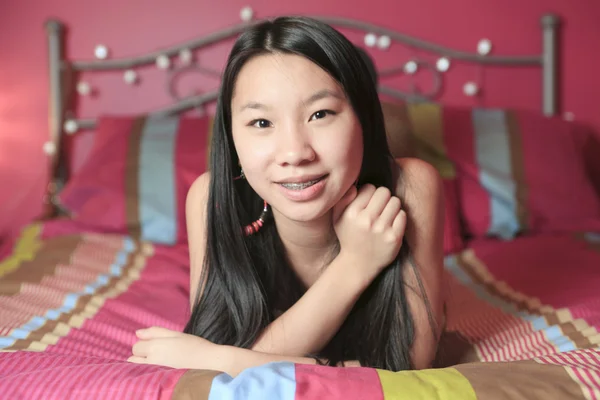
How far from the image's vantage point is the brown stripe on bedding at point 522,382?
0.73m

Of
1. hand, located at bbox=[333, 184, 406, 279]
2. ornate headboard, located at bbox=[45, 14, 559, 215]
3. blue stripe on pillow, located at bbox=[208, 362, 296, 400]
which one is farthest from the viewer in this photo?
ornate headboard, located at bbox=[45, 14, 559, 215]

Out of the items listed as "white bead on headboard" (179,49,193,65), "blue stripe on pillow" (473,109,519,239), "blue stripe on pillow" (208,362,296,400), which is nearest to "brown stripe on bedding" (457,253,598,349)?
"blue stripe on pillow" (473,109,519,239)

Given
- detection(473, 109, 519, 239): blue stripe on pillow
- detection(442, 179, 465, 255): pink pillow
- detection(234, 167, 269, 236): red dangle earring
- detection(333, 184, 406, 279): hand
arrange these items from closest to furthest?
detection(333, 184, 406, 279): hand → detection(234, 167, 269, 236): red dangle earring → detection(442, 179, 465, 255): pink pillow → detection(473, 109, 519, 239): blue stripe on pillow

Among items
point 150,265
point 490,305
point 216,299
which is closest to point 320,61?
point 216,299

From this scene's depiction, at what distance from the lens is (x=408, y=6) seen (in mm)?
2463

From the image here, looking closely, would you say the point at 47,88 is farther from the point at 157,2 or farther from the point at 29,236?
the point at 29,236

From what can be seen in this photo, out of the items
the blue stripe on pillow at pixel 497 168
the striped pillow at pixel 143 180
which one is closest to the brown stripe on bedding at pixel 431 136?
the blue stripe on pillow at pixel 497 168

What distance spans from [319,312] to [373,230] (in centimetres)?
16

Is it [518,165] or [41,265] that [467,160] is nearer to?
Result: [518,165]

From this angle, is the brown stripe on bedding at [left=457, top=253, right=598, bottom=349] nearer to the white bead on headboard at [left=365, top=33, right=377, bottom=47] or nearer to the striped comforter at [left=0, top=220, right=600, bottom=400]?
the striped comforter at [left=0, top=220, right=600, bottom=400]

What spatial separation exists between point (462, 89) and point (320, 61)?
5.75 ft

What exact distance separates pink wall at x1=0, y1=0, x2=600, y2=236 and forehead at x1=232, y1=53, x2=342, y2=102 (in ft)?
5.32

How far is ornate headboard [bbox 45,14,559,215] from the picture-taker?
2.42 metres

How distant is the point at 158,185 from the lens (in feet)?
6.48
